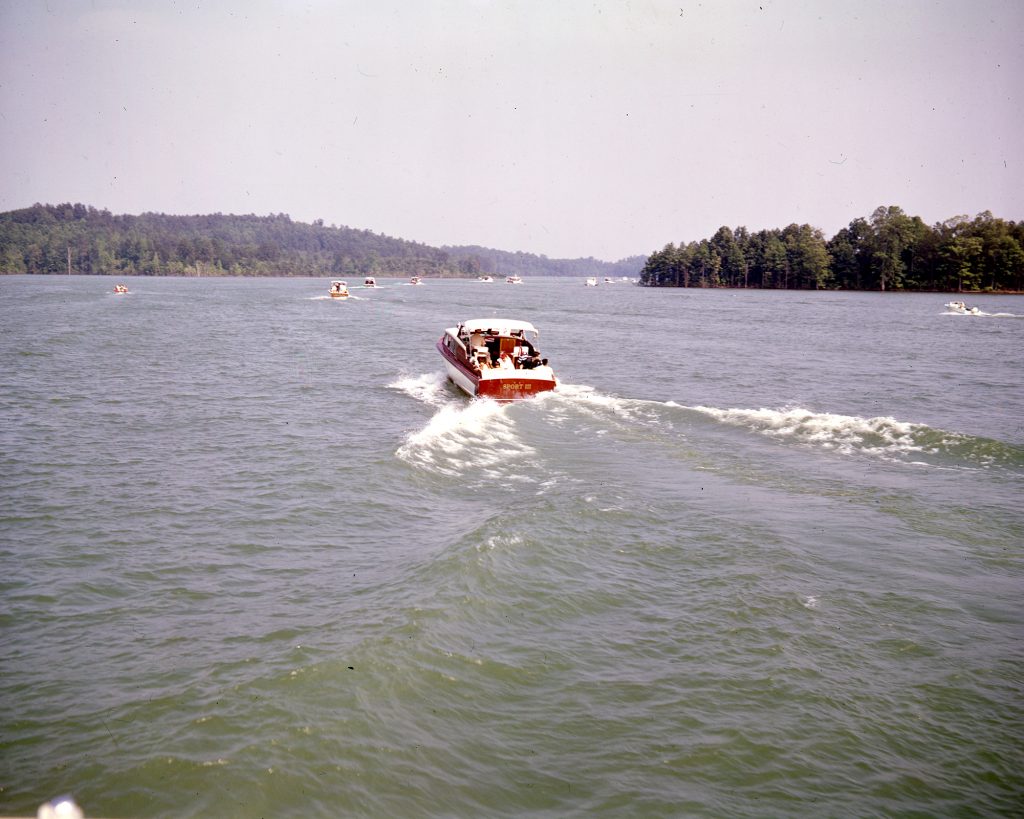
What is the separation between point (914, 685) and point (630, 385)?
2433 cm

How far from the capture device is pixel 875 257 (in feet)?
465

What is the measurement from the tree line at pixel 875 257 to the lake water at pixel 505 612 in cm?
12015

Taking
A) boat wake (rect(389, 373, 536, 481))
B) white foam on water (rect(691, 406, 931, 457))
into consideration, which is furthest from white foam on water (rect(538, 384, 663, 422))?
boat wake (rect(389, 373, 536, 481))

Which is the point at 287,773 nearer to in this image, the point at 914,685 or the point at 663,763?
the point at 663,763

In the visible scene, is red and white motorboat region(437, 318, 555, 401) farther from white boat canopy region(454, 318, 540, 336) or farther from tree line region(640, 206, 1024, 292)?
tree line region(640, 206, 1024, 292)

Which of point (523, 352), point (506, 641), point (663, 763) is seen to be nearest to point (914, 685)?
point (663, 763)

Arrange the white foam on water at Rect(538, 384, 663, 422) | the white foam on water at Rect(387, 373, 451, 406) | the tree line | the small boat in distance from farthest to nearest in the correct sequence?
the tree line → the small boat in distance → the white foam on water at Rect(387, 373, 451, 406) → the white foam on water at Rect(538, 384, 663, 422)

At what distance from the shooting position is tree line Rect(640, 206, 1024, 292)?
12312cm

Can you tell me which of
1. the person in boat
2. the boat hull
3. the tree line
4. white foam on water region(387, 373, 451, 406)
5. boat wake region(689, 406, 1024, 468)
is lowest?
boat wake region(689, 406, 1024, 468)

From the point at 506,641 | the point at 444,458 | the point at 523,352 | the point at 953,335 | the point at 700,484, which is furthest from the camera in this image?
the point at 953,335

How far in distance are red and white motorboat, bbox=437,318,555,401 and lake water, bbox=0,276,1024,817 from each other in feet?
10.7

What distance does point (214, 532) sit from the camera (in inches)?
527

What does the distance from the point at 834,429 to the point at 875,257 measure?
5330 inches

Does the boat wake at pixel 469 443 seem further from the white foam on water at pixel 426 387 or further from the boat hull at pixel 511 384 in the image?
the white foam on water at pixel 426 387
